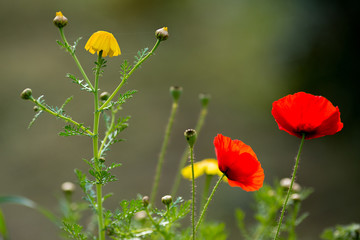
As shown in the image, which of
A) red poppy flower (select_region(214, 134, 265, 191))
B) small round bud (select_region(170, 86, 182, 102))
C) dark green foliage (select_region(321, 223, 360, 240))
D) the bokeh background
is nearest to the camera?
red poppy flower (select_region(214, 134, 265, 191))

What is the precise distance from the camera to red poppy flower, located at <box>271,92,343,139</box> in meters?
0.56

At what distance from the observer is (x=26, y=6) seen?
3955 millimetres

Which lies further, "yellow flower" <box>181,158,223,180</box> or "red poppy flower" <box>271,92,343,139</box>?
"yellow flower" <box>181,158,223,180</box>

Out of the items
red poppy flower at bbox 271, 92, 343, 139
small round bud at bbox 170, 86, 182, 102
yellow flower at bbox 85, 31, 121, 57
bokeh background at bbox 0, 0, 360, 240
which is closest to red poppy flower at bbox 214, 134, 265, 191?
red poppy flower at bbox 271, 92, 343, 139

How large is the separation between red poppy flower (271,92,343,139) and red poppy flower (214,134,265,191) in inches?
→ 2.3

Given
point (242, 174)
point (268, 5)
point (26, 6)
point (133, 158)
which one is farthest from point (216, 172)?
point (26, 6)

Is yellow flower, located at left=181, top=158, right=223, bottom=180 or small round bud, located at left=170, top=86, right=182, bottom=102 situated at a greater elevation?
small round bud, located at left=170, top=86, right=182, bottom=102

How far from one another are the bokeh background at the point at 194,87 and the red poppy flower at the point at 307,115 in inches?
58.1

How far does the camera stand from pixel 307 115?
0.57 meters

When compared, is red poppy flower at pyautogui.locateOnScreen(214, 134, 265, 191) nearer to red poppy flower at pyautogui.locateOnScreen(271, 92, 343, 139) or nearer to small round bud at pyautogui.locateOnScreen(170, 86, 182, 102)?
red poppy flower at pyautogui.locateOnScreen(271, 92, 343, 139)

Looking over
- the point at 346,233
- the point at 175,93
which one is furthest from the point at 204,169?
the point at 346,233

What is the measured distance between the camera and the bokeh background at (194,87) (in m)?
2.40

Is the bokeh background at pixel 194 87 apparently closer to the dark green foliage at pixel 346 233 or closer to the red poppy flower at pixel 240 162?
the dark green foliage at pixel 346 233

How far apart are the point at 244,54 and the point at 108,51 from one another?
313 cm
